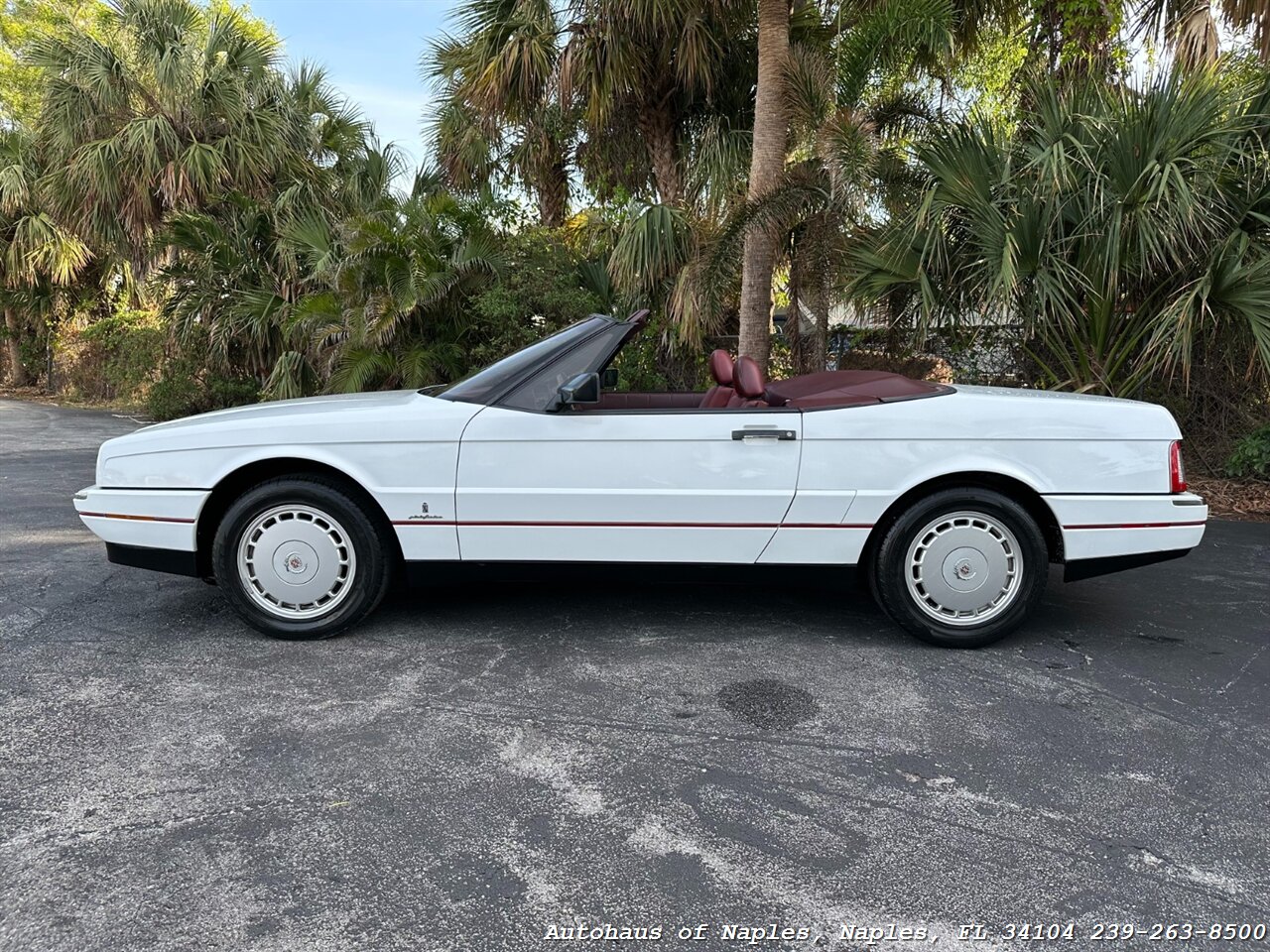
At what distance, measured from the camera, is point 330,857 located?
2.39m

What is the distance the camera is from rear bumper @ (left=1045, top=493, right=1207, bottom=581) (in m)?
3.88

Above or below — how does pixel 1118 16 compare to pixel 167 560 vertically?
above

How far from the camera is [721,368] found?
4379mm

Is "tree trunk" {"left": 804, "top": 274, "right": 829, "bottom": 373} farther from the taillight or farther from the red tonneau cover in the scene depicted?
the taillight

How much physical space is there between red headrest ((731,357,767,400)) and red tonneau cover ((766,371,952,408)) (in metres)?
0.09

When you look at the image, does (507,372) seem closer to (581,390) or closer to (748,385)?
(581,390)

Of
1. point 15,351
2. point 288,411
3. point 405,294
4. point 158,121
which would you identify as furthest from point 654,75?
point 15,351

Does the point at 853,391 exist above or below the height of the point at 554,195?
below

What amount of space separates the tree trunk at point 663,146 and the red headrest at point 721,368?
289 inches

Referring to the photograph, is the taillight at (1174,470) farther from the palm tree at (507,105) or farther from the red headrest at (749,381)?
the palm tree at (507,105)

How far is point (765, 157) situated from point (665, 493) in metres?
6.03

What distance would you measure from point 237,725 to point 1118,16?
401 inches

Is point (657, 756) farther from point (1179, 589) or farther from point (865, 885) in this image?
point (1179, 589)

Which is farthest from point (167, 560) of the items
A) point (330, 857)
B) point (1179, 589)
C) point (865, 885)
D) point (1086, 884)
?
point (1179, 589)
